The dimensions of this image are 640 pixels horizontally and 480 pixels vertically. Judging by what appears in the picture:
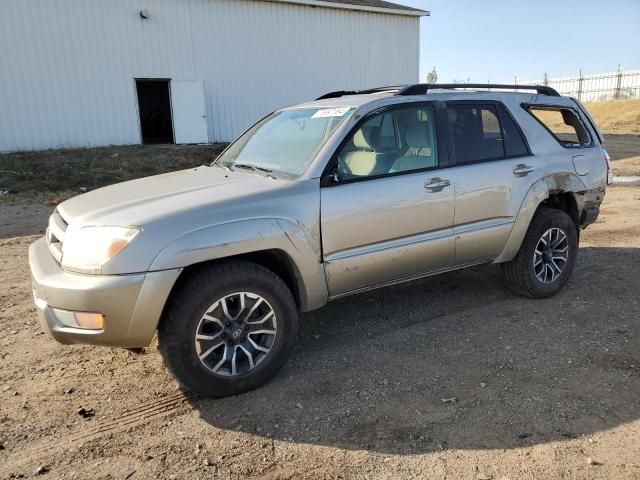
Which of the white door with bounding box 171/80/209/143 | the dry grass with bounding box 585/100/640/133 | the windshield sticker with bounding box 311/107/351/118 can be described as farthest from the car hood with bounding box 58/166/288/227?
the dry grass with bounding box 585/100/640/133

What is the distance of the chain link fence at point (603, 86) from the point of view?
117ft

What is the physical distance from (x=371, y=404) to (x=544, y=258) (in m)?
2.42

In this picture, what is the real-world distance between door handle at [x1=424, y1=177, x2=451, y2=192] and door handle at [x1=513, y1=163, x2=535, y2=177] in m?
0.77

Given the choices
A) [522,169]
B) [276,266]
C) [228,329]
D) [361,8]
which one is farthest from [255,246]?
[361,8]

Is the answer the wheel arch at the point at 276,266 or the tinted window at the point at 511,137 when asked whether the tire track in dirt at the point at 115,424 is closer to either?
the wheel arch at the point at 276,266

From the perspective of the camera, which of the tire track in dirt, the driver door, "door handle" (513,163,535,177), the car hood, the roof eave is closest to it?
the tire track in dirt

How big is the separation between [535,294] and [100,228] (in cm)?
364

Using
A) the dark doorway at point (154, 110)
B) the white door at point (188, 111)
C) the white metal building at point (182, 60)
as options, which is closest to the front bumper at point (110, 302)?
the white metal building at point (182, 60)

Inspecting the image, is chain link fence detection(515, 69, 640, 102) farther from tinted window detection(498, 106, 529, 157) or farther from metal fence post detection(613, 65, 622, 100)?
tinted window detection(498, 106, 529, 157)

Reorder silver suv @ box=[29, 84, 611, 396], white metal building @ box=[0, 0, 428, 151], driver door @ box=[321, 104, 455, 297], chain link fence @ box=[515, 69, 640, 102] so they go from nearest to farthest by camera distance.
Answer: silver suv @ box=[29, 84, 611, 396] → driver door @ box=[321, 104, 455, 297] → white metal building @ box=[0, 0, 428, 151] → chain link fence @ box=[515, 69, 640, 102]

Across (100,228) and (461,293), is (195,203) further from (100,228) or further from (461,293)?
(461,293)

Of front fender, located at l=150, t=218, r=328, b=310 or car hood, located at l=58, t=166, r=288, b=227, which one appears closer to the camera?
front fender, located at l=150, t=218, r=328, b=310

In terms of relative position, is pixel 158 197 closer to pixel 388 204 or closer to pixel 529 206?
pixel 388 204

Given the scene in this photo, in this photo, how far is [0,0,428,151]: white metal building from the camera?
14719mm
